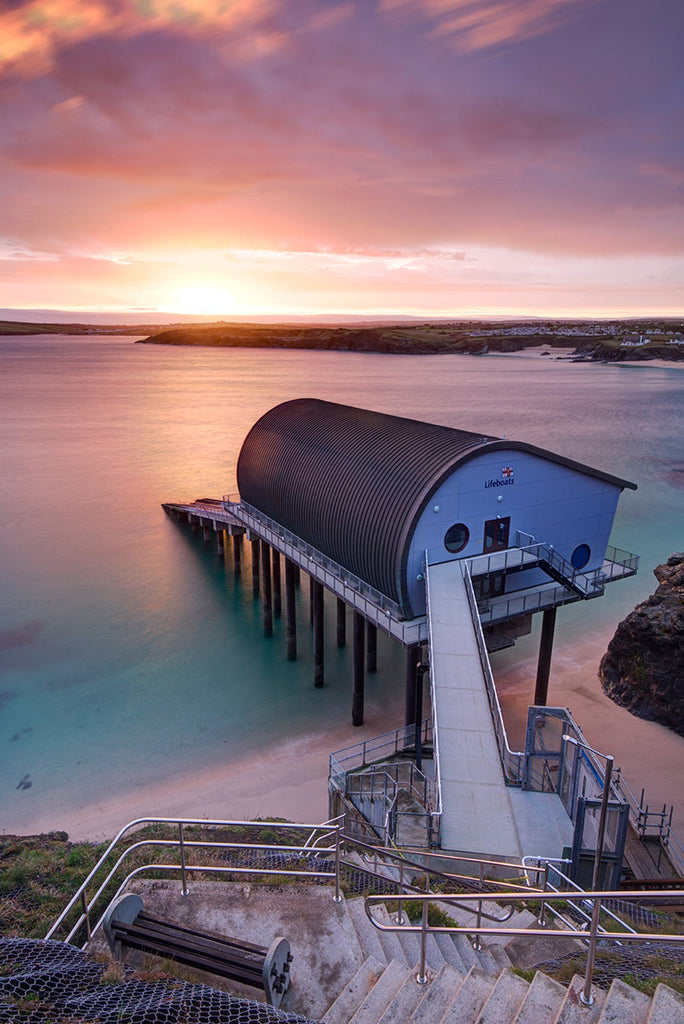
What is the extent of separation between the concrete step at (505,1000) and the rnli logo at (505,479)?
599 inches

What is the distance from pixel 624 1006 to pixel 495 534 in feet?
53.3

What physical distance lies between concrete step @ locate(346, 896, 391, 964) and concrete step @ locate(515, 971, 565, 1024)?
1874mm

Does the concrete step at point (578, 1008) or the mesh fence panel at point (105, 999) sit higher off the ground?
the concrete step at point (578, 1008)

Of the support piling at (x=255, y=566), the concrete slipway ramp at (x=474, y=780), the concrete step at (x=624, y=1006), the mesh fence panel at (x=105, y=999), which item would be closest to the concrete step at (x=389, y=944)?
the mesh fence panel at (x=105, y=999)

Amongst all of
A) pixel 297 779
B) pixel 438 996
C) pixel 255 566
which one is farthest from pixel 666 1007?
pixel 255 566

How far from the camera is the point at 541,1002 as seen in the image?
17.7 feet

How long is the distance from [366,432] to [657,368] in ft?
587

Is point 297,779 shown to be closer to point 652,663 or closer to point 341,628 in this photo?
point 341,628

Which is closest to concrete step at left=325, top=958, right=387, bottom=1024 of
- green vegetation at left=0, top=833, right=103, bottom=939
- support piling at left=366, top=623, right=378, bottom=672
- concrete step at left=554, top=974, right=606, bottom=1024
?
concrete step at left=554, top=974, right=606, bottom=1024

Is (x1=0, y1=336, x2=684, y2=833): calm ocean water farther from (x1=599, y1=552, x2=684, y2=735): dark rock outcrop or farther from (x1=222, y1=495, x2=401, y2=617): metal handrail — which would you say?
(x1=222, y1=495, x2=401, y2=617): metal handrail

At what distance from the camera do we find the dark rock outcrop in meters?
21.3

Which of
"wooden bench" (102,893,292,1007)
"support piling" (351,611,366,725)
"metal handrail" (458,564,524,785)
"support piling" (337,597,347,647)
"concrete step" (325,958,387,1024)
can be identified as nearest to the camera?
"concrete step" (325,958,387,1024)

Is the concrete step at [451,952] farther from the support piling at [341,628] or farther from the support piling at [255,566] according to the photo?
the support piling at [255,566]

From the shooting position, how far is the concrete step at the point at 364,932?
7.04 m
